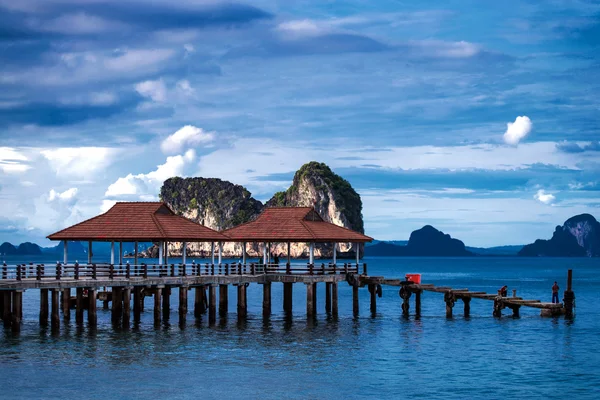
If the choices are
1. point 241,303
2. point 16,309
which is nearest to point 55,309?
point 16,309

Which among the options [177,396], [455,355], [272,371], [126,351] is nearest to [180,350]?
[126,351]

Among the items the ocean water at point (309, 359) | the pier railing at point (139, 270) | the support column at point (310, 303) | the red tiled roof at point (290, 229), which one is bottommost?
the ocean water at point (309, 359)

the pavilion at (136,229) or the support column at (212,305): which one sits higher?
the pavilion at (136,229)

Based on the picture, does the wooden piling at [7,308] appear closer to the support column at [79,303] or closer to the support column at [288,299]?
the support column at [79,303]

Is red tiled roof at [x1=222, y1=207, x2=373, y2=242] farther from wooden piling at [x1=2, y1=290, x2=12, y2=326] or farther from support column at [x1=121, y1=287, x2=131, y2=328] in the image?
wooden piling at [x1=2, y1=290, x2=12, y2=326]

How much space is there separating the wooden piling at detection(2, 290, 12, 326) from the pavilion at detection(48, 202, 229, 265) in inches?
193

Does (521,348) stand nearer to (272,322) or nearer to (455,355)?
(455,355)

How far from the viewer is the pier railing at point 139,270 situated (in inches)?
1774

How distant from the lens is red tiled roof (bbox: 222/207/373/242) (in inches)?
2168

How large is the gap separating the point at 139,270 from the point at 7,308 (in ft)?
22.3

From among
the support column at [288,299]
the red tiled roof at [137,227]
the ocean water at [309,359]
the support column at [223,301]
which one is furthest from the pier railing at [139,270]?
the support column at [288,299]

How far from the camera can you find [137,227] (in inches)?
2025

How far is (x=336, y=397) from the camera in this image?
3152 centimetres

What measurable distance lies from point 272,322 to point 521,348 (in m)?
15.7
